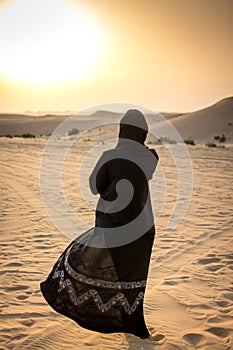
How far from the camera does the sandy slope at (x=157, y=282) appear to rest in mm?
3809

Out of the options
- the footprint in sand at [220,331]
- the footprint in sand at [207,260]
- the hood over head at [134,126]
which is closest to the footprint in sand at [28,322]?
the footprint in sand at [220,331]

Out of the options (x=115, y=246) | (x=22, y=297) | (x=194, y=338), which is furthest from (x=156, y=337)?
(x=22, y=297)

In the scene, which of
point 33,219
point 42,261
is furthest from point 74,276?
point 33,219

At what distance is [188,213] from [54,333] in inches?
210

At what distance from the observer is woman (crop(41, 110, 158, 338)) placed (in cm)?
329

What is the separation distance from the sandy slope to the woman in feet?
1.66

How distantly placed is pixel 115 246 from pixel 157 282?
2.01 m

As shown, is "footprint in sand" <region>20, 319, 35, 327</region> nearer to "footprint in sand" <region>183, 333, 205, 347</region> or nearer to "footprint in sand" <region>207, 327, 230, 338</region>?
"footprint in sand" <region>183, 333, 205, 347</region>

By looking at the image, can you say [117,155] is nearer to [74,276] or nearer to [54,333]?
[74,276]

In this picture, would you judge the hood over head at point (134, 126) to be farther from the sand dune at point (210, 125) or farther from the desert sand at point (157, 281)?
the sand dune at point (210, 125)

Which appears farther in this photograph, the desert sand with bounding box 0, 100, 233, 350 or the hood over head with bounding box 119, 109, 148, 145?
the desert sand with bounding box 0, 100, 233, 350

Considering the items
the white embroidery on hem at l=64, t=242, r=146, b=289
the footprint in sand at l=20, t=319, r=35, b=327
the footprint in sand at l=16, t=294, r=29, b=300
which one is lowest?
the footprint in sand at l=20, t=319, r=35, b=327

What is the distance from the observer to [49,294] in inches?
139

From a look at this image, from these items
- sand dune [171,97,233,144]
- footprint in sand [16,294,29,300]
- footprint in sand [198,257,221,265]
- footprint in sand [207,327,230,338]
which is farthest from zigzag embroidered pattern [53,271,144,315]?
sand dune [171,97,233,144]
